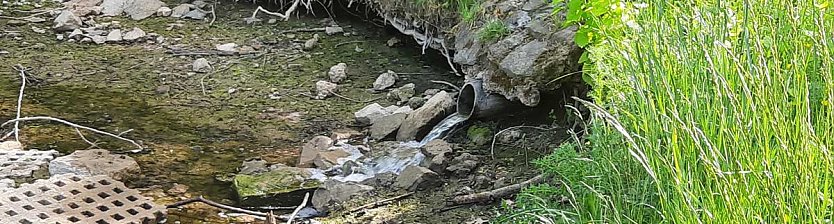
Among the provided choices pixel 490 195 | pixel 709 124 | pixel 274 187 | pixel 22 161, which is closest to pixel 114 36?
pixel 22 161

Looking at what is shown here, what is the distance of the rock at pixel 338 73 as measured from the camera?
244 inches

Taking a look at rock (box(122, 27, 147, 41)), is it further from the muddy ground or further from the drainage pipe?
the drainage pipe

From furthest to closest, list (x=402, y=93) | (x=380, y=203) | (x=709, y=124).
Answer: (x=402, y=93), (x=380, y=203), (x=709, y=124)

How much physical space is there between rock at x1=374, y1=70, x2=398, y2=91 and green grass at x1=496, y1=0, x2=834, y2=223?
275 centimetres

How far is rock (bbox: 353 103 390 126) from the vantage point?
5.40 meters

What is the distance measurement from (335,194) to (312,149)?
65cm

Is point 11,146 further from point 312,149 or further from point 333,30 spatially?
point 333,30

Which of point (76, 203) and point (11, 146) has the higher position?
point (76, 203)

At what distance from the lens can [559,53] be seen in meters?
4.41

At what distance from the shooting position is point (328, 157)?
4.85 meters

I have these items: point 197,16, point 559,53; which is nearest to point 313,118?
point 559,53

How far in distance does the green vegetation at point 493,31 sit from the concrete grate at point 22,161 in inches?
87.4

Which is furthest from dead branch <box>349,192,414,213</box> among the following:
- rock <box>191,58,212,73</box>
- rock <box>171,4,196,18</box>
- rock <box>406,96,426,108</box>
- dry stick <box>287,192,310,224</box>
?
rock <box>171,4,196,18</box>

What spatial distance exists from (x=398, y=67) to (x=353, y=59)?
42 cm
